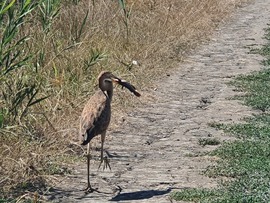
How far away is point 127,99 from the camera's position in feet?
29.1

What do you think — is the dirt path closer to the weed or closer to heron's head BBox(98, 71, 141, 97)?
the weed

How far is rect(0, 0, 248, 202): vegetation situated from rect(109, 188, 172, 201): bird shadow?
1.93 feet

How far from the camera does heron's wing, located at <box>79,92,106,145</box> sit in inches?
227

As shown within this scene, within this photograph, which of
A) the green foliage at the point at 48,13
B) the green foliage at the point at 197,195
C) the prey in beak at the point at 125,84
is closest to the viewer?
the green foliage at the point at 197,195

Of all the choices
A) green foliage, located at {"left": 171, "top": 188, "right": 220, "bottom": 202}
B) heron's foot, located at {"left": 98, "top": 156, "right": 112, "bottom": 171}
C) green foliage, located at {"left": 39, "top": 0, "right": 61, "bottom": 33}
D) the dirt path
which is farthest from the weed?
green foliage, located at {"left": 39, "top": 0, "right": 61, "bottom": 33}

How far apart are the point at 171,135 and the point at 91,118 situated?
1.84 metres

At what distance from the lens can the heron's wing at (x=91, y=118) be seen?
576cm

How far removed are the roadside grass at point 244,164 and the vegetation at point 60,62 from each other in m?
1.21

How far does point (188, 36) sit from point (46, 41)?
5.27m

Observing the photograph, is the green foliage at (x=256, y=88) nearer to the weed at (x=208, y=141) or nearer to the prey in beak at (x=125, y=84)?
the weed at (x=208, y=141)

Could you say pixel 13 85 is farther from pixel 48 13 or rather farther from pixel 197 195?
pixel 197 195

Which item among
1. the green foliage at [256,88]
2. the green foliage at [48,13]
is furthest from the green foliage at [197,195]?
the green foliage at [256,88]

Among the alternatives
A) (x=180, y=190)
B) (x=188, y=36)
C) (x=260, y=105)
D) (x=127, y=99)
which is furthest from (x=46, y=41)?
(x=188, y=36)

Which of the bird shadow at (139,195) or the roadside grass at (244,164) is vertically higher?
the bird shadow at (139,195)
